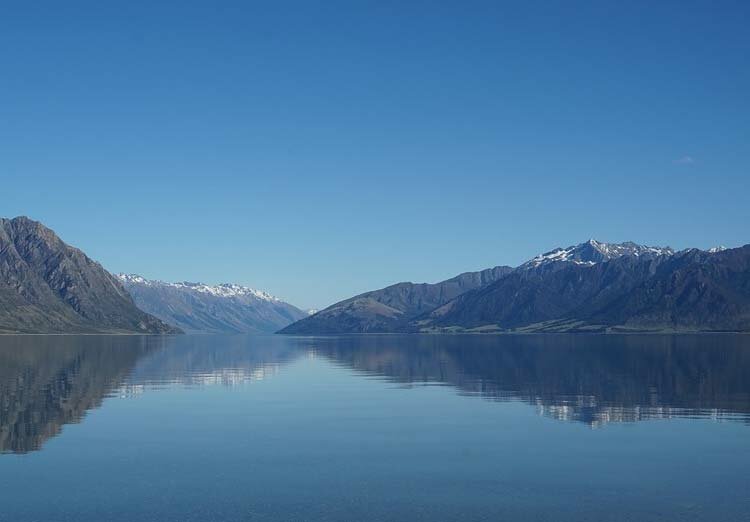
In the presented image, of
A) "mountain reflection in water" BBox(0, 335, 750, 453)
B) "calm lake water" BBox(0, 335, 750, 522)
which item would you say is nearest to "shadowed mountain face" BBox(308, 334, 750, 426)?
"mountain reflection in water" BBox(0, 335, 750, 453)

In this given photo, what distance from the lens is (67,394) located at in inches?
3627

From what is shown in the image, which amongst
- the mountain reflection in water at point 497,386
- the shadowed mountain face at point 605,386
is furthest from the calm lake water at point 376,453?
the shadowed mountain face at point 605,386

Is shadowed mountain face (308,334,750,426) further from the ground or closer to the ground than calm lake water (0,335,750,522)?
further from the ground

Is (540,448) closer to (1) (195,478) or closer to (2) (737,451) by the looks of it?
(2) (737,451)

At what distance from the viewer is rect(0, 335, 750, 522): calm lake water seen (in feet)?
129

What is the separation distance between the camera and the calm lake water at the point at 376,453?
3941cm

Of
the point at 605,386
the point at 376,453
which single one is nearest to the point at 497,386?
the point at 605,386

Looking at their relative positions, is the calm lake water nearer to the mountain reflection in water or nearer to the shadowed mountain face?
the mountain reflection in water

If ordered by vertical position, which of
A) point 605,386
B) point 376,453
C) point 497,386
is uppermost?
point 605,386

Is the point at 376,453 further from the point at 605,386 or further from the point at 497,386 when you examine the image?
the point at 605,386

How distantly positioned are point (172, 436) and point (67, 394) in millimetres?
35875

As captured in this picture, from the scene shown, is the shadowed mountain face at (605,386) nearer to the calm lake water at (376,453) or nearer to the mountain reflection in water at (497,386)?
the mountain reflection in water at (497,386)

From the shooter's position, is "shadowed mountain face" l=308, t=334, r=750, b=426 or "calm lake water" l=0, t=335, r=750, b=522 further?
"shadowed mountain face" l=308, t=334, r=750, b=426

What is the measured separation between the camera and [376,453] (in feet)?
180
